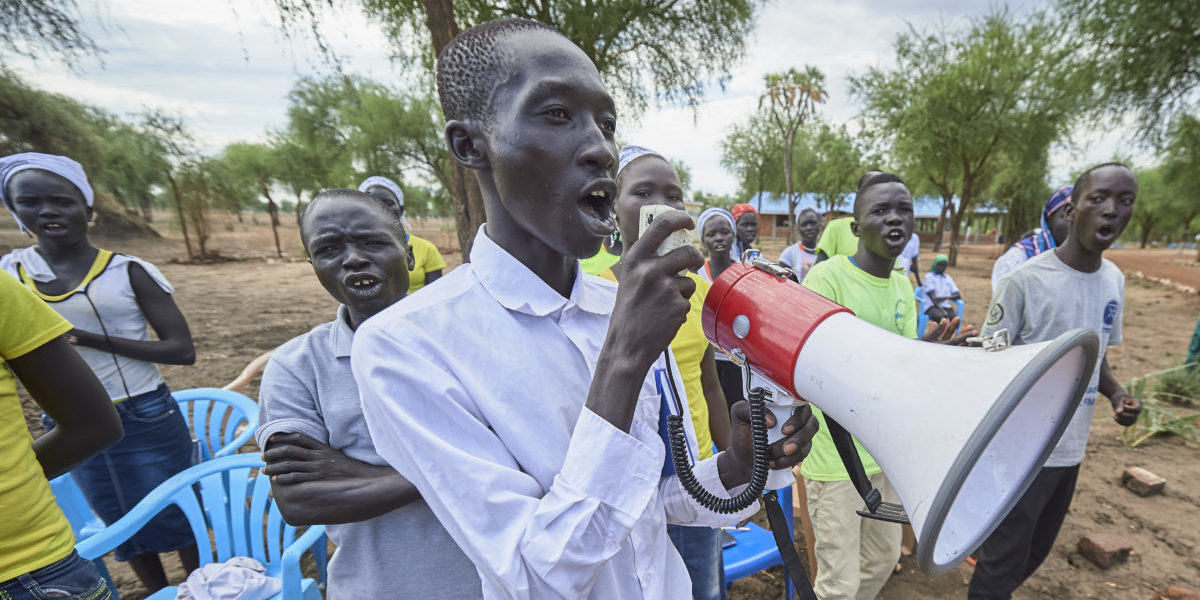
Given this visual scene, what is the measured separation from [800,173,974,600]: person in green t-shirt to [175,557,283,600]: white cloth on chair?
2.43 meters

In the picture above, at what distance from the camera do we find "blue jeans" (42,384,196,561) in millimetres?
2375

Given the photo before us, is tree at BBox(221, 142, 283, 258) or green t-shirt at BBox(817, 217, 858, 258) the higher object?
tree at BBox(221, 142, 283, 258)

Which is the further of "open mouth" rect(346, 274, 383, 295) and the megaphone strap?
"open mouth" rect(346, 274, 383, 295)

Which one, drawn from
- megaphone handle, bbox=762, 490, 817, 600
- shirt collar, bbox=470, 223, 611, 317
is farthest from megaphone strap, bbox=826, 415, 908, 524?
shirt collar, bbox=470, 223, 611, 317

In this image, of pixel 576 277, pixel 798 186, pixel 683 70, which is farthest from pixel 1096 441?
pixel 798 186

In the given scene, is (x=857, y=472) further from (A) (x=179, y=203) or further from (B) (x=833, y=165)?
(B) (x=833, y=165)

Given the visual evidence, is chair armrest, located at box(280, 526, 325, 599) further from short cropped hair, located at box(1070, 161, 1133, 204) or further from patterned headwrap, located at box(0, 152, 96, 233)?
short cropped hair, located at box(1070, 161, 1133, 204)

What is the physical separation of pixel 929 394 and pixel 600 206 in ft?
2.34

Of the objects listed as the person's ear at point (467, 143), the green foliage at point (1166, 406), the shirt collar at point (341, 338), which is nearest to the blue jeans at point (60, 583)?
the shirt collar at point (341, 338)

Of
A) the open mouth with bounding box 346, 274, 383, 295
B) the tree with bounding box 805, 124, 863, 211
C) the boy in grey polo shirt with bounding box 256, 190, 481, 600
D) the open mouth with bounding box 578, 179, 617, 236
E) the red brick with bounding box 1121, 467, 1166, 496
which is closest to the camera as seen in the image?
the open mouth with bounding box 578, 179, 617, 236

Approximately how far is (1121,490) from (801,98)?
2421 centimetres

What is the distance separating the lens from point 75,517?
8.24 feet

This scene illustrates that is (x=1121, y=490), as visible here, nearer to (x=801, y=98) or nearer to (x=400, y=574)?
(x=400, y=574)

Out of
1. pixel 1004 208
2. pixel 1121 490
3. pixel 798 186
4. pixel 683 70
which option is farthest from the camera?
pixel 798 186
